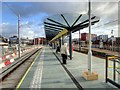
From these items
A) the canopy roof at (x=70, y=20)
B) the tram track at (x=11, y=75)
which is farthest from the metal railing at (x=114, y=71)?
the canopy roof at (x=70, y=20)

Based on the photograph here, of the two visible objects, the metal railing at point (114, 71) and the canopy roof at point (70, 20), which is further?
the canopy roof at point (70, 20)

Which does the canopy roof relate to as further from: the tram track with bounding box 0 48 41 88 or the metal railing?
the metal railing

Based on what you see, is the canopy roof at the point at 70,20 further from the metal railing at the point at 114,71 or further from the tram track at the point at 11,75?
the metal railing at the point at 114,71

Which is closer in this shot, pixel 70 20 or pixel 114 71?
pixel 114 71

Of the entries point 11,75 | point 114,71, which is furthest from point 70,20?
point 114,71

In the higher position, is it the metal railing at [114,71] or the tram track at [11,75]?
the metal railing at [114,71]

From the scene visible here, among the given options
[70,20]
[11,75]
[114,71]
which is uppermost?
[70,20]

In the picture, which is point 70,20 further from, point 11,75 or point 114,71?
point 114,71

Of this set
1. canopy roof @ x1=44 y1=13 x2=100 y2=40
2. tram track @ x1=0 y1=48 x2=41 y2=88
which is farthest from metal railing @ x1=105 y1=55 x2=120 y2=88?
canopy roof @ x1=44 y1=13 x2=100 y2=40

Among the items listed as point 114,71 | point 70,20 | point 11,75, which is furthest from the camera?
point 70,20

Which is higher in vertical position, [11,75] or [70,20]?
[70,20]

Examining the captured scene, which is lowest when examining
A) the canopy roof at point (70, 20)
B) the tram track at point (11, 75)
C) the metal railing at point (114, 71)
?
the tram track at point (11, 75)

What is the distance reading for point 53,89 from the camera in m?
7.36

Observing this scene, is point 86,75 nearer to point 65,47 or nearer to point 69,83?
point 69,83
